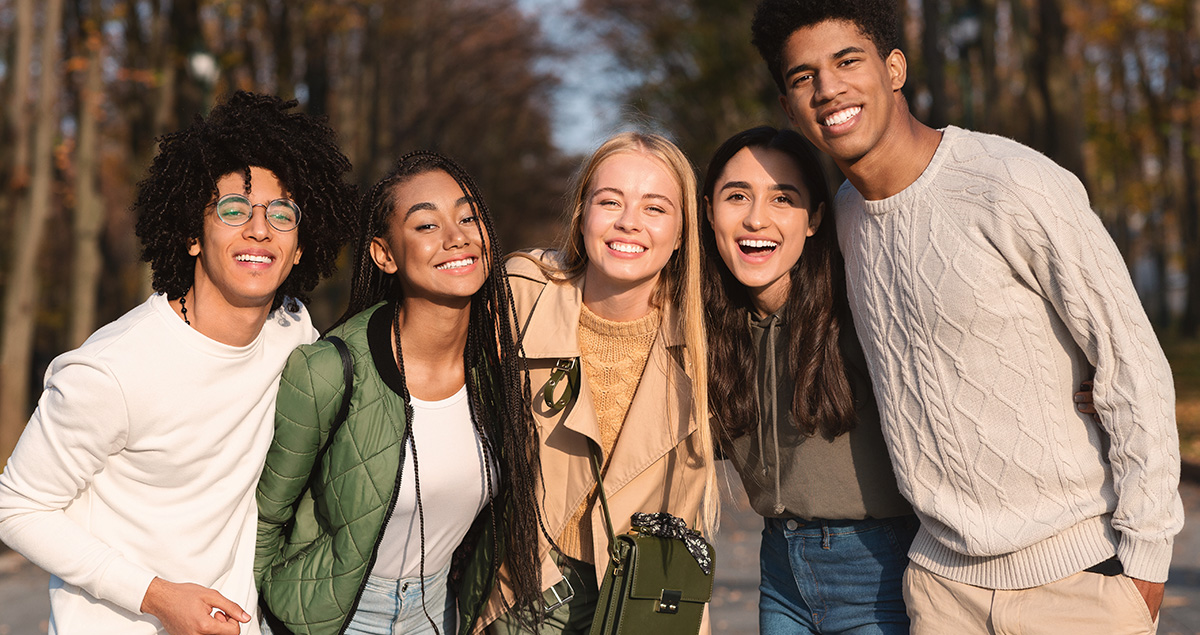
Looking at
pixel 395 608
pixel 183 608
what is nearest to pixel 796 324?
pixel 395 608

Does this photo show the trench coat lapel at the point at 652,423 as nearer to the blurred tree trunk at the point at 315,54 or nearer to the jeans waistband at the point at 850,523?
the jeans waistband at the point at 850,523

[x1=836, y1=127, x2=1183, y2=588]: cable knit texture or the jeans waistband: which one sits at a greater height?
[x1=836, y1=127, x2=1183, y2=588]: cable knit texture

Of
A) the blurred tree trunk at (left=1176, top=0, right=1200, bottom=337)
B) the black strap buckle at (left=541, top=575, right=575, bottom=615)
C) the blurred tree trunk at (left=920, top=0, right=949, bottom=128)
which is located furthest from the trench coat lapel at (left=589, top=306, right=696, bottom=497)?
the blurred tree trunk at (left=1176, top=0, right=1200, bottom=337)

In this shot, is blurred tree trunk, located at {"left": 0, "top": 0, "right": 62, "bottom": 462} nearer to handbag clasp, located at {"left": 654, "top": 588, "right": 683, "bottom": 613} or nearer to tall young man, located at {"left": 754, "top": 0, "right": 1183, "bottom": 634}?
handbag clasp, located at {"left": 654, "top": 588, "right": 683, "bottom": 613}

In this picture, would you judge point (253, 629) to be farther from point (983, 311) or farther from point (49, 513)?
point (983, 311)

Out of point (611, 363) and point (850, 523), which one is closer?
point (850, 523)

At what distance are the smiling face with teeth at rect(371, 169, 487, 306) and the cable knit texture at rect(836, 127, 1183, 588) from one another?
1333mm

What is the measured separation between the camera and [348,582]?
10.5 feet

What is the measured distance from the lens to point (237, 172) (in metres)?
3.15

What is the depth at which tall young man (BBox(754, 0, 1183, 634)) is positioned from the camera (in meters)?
2.78

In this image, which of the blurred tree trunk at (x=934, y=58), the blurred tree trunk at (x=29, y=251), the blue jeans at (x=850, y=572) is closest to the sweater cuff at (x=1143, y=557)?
the blue jeans at (x=850, y=572)

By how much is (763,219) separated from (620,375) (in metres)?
0.75

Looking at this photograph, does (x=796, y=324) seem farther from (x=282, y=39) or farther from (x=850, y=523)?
(x=282, y=39)

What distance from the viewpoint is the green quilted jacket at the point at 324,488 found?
3.13 m
